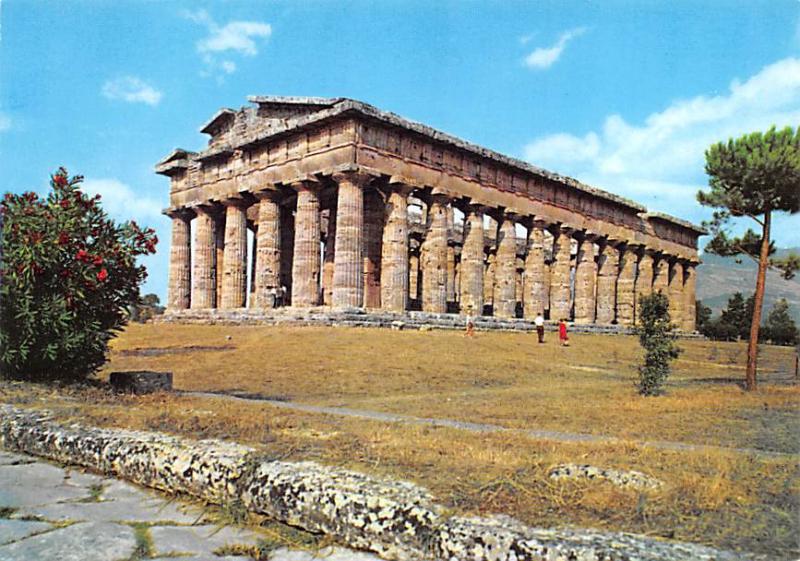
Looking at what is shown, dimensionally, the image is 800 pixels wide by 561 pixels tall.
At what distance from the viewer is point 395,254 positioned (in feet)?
106

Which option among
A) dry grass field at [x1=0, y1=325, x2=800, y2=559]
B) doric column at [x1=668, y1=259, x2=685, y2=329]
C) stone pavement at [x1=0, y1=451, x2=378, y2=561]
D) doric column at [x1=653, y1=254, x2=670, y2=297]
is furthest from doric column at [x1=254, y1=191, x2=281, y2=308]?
doric column at [x1=668, y1=259, x2=685, y2=329]

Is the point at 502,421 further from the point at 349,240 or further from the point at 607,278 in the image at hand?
the point at 607,278

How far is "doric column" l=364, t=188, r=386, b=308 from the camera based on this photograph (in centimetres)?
3500

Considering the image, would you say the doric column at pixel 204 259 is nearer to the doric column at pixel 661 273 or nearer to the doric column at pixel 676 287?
the doric column at pixel 661 273

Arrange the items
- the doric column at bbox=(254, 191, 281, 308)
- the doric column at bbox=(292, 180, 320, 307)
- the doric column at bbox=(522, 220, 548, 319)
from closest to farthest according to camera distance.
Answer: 1. the doric column at bbox=(292, 180, 320, 307)
2. the doric column at bbox=(254, 191, 281, 308)
3. the doric column at bbox=(522, 220, 548, 319)

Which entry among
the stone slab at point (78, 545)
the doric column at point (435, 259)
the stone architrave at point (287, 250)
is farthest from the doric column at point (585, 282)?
the stone slab at point (78, 545)

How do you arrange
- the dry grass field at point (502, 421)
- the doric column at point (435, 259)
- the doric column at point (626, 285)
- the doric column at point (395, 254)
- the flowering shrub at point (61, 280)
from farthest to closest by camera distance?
the doric column at point (626, 285)
the doric column at point (435, 259)
the doric column at point (395, 254)
the flowering shrub at point (61, 280)
the dry grass field at point (502, 421)

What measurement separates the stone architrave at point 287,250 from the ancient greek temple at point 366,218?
0.12 m

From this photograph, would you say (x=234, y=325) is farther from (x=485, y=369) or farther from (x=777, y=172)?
(x=777, y=172)

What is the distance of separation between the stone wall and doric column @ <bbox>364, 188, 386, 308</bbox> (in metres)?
28.9

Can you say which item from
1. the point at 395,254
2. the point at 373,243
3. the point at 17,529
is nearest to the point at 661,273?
the point at 373,243

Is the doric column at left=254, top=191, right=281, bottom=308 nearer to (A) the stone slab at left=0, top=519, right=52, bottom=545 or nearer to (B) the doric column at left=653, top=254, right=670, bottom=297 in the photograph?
Result: (A) the stone slab at left=0, top=519, right=52, bottom=545

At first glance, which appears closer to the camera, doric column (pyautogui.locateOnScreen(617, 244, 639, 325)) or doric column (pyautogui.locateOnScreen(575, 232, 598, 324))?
doric column (pyautogui.locateOnScreen(575, 232, 598, 324))

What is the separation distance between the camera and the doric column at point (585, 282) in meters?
45.7
